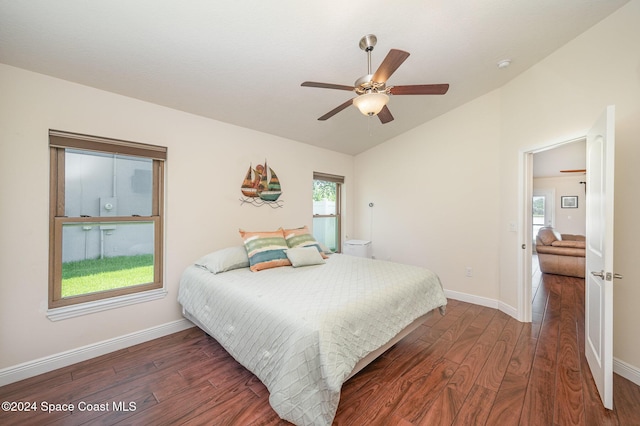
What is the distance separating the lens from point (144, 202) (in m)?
2.58

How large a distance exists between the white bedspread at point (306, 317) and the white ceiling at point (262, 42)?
1.87m

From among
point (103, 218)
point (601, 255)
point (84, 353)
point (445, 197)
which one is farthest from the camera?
point (445, 197)

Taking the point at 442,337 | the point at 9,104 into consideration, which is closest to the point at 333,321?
the point at 442,337

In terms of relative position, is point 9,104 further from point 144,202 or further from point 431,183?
point 431,183

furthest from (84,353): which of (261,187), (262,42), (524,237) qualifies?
(524,237)

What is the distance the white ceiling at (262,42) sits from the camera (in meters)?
1.58

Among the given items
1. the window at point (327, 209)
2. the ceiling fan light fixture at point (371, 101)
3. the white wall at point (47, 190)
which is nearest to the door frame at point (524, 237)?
the ceiling fan light fixture at point (371, 101)

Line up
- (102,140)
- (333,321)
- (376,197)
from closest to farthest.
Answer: (333,321), (102,140), (376,197)

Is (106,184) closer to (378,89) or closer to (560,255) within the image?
(378,89)

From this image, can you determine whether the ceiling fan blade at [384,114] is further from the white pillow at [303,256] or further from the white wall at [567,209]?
the white wall at [567,209]

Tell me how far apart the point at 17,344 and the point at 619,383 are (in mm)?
4664

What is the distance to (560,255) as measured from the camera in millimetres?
4953

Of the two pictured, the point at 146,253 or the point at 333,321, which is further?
the point at 146,253

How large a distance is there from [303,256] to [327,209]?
1.98m
